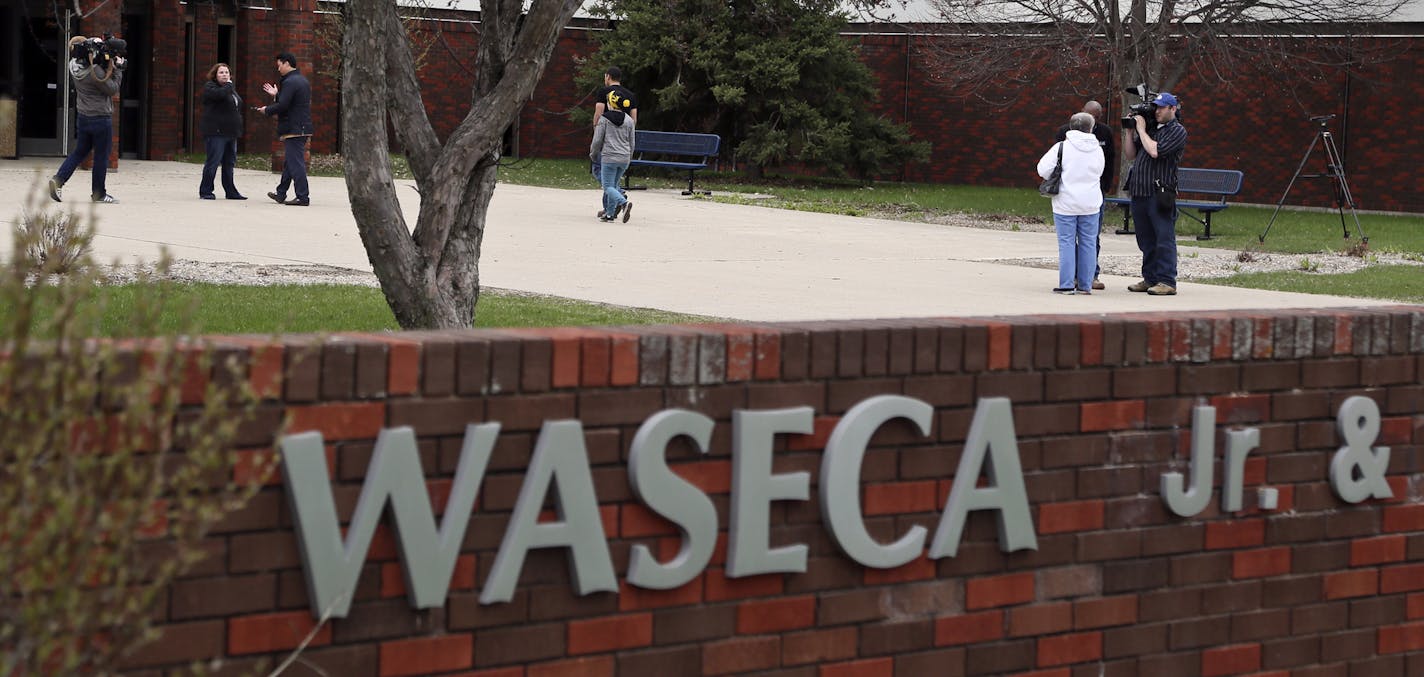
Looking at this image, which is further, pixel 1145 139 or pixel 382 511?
pixel 1145 139

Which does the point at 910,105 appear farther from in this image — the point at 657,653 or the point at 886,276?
the point at 657,653

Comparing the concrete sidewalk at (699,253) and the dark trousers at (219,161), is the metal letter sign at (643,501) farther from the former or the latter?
the dark trousers at (219,161)

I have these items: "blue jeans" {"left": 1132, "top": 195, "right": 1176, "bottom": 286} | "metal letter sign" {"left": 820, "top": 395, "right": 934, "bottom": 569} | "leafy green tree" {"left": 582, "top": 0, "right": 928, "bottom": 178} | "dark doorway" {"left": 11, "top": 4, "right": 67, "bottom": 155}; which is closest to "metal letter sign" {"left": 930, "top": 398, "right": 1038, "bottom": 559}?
"metal letter sign" {"left": 820, "top": 395, "right": 934, "bottom": 569}

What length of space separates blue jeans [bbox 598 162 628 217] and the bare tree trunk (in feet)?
36.4

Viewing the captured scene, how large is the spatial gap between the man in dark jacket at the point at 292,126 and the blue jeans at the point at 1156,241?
377 inches

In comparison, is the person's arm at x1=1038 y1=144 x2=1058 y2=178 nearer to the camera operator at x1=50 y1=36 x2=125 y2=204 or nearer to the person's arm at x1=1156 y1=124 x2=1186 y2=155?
the person's arm at x1=1156 y1=124 x2=1186 y2=155

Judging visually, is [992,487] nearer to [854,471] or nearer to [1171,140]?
[854,471]

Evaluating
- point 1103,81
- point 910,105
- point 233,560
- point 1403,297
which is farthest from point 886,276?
point 910,105

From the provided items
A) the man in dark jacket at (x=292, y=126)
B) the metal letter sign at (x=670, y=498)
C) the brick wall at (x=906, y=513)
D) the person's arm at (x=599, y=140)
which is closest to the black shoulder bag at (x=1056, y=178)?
the person's arm at (x=599, y=140)

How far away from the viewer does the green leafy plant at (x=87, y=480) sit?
248 cm

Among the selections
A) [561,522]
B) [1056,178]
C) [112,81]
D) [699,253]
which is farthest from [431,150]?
[112,81]

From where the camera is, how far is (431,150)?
8.00m

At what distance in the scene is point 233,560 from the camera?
121 inches

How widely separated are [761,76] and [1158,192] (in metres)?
17.6
